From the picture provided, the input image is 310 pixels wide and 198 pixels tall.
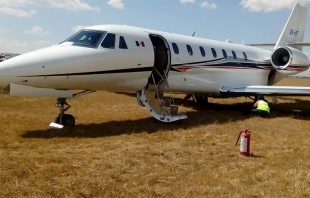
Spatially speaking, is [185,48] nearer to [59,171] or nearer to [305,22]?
[59,171]

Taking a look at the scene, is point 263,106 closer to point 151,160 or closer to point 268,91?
point 268,91

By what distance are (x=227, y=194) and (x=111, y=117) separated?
7723mm

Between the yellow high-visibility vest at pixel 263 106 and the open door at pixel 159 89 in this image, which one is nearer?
the open door at pixel 159 89

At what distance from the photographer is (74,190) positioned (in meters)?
4.19

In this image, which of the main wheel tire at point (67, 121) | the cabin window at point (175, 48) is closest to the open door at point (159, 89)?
the cabin window at point (175, 48)

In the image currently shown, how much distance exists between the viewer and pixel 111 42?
9266mm

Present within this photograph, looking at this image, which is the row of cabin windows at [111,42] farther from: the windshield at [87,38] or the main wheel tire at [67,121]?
the main wheel tire at [67,121]

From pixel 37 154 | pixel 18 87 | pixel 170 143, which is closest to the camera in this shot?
pixel 37 154

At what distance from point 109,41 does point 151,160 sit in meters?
4.64

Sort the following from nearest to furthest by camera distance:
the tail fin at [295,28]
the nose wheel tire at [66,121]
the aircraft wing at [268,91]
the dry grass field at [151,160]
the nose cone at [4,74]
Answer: the dry grass field at [151,160] < the nose cone at [4,74] < the nose wheel tire at [66,121] < the aircraft wing at [268,91] < the tail fin at [295,28]

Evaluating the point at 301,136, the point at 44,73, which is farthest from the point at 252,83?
the point at 44,73

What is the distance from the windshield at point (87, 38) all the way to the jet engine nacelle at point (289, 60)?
10387 mm

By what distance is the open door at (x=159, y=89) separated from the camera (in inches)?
397

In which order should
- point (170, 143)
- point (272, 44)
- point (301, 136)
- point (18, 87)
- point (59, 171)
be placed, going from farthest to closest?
point (272, 44) < point (301, 136) < point (18, 87) < point (170, 143) < point (59, 171)
